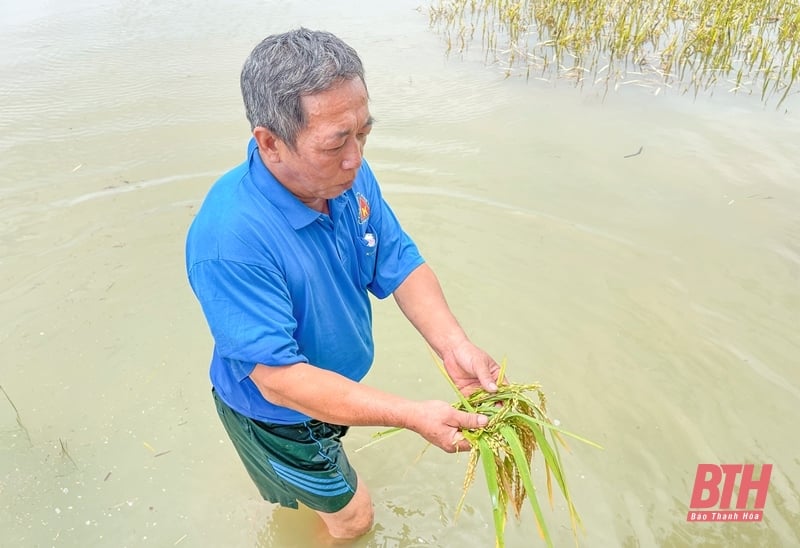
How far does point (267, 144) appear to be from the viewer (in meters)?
1.42

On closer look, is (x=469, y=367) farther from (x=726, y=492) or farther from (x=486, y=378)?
(x=726, y=492)

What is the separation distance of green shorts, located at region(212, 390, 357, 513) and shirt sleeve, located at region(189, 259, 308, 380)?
0.45 metres

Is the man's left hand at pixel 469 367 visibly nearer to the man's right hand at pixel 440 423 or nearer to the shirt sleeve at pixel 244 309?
the man's right hand at pixel 440 423

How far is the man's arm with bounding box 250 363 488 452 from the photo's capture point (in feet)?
4.66

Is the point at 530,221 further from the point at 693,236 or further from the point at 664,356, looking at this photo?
the point at 664,356

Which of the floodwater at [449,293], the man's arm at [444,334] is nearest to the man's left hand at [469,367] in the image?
the man's arm at [444,334]

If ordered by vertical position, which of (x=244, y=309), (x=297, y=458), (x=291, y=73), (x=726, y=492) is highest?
(x=291, y=73)

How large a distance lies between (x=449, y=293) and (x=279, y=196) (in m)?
2.20

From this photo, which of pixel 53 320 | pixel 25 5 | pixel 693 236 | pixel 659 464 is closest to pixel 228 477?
pixel 53 320

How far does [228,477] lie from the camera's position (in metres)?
2.64

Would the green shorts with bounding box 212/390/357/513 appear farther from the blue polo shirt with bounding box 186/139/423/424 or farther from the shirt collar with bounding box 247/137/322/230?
the shirt collar with bounding box 247/137/322/230

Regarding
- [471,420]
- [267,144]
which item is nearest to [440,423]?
[471,420]

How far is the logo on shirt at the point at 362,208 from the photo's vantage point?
67.3 inches

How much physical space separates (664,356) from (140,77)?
501 centimetres
